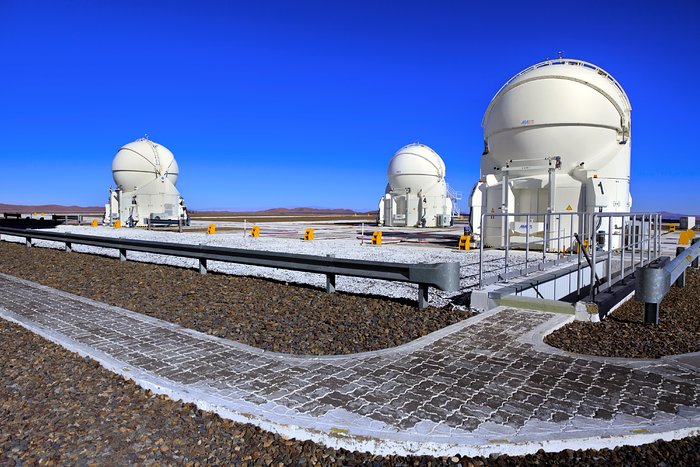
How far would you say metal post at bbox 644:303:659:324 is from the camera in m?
6.11

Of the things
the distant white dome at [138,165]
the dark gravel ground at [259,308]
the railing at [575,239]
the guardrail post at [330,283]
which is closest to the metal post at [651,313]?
the dark gravel ground at [259,308]

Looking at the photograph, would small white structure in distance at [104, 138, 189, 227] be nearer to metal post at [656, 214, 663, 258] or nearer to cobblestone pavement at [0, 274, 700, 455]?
metal post at [656, 214, 663, 258]

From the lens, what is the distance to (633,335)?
5605 mm

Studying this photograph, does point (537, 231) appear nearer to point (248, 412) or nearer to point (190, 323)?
point (190, 323)

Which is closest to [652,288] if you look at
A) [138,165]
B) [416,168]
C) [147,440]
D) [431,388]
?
[431,388]

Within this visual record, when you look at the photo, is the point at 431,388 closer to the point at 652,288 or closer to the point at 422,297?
the point at 422,297

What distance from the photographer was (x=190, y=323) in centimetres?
603

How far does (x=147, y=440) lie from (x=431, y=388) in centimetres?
207

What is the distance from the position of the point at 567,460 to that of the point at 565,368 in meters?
1.57

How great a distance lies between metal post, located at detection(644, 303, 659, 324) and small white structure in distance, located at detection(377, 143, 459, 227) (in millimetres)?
31071

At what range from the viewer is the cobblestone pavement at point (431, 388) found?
116 inches

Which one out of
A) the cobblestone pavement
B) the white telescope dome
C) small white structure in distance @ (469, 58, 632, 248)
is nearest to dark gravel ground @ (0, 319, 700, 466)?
the cobblestone pavement

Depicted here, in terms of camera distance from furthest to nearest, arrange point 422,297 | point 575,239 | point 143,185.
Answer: point 143,185 → point 575,239 → point 422,297

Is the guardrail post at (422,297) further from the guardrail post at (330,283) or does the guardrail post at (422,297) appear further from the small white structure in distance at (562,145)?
the small white structure in distance at (562,145)
